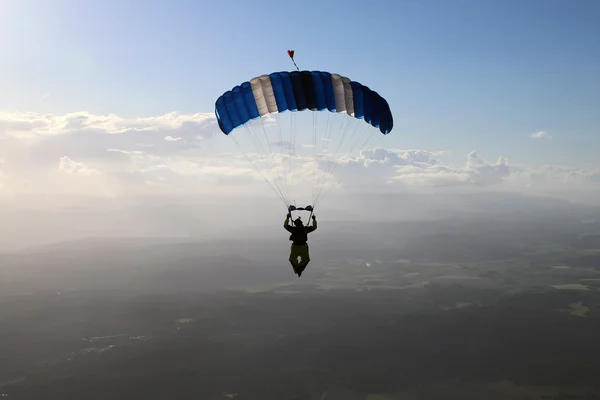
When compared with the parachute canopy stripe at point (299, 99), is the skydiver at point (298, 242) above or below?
below

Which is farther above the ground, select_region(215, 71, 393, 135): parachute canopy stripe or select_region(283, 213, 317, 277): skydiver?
select_region(215, 71, 393, 135): parachute canopy stripe

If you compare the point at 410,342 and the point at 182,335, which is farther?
the point at 182,335

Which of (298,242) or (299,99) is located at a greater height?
(299,99)

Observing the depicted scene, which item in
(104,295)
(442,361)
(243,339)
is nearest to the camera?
(442,361)

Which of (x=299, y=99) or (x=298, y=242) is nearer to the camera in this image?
(x=298, y=242)

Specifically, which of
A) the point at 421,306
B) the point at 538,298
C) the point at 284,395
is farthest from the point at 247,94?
the point at 538,298

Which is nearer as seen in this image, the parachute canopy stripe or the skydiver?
the skydiver

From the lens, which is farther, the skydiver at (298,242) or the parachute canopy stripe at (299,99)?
the parachute canopy stripe at (299,99)

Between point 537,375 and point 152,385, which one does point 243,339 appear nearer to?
point 152,385
